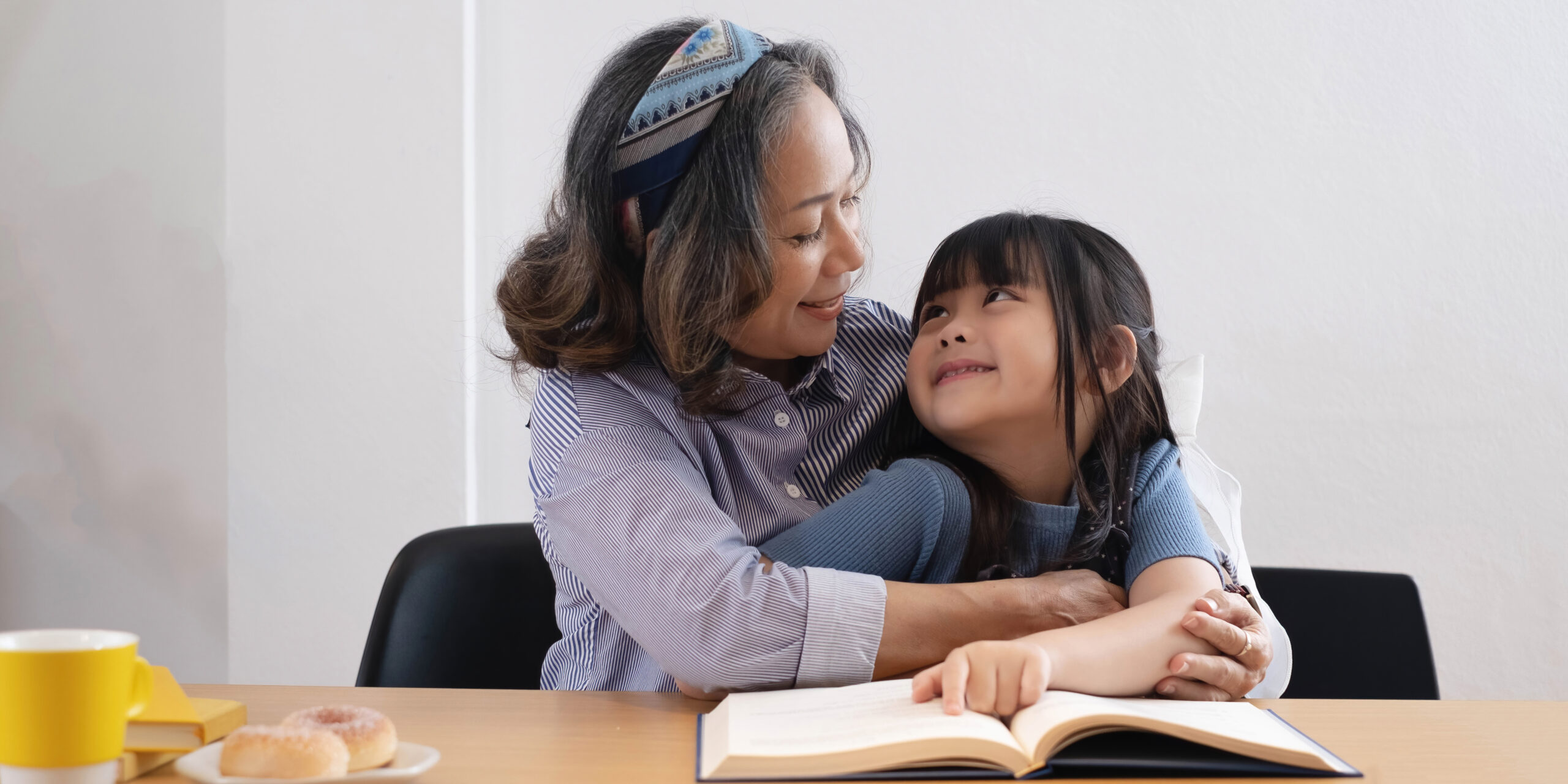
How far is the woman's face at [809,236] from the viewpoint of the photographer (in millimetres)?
1155

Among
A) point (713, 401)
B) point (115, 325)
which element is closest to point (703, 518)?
point (713, 401)

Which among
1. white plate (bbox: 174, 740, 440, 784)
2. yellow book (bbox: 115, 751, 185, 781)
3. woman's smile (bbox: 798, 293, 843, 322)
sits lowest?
yellow book (bbox: 115, 751, 185, 781)

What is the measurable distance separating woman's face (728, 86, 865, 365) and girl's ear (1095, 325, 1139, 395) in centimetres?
30

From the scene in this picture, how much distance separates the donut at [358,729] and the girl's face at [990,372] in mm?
701

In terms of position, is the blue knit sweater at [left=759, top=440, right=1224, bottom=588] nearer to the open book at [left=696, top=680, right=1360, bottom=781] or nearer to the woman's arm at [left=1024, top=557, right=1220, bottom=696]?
the woman's arm at [left=1024, top=557, right=1220, bottom=696]

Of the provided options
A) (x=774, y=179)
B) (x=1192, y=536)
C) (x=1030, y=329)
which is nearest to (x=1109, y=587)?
(x=1192, y=536)

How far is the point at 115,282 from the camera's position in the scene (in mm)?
2102

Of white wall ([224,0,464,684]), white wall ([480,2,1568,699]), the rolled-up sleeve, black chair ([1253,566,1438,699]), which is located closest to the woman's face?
the rolled-up sleeve

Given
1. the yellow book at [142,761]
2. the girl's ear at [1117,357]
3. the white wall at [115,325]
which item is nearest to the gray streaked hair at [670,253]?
the girl's ear at [1117,357]

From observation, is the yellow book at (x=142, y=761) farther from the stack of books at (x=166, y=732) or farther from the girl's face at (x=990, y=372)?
the girl's face at (x=990, y=372)

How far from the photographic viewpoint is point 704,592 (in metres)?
0.91

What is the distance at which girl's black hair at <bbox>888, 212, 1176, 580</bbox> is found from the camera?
1202mm

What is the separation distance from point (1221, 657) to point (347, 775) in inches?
26.9

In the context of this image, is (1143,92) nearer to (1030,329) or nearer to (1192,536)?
(1030,329)
